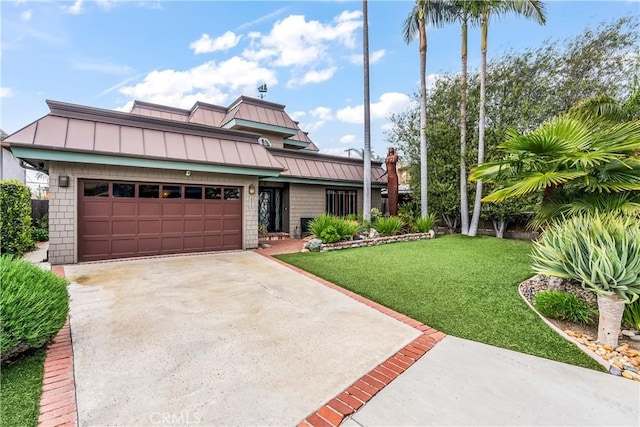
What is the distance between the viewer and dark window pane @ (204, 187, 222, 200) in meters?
9.34

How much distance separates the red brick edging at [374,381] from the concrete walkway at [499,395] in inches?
2.7

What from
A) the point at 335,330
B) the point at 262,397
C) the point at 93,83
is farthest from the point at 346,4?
the point at 262,397

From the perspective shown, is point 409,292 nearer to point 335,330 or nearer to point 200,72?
point 335,330

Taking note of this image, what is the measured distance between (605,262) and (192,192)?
9.62 meters

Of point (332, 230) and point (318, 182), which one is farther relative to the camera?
point (318, 182)

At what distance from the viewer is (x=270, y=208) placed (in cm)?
1393

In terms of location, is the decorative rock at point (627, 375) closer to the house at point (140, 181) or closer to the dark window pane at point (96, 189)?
the house at point (140, 181)

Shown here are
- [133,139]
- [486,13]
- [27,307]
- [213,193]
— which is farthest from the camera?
[486,13]

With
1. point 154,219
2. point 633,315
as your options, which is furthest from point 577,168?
point 154,219

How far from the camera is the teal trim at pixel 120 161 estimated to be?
6375 mm

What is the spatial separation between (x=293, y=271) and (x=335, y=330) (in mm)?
3261

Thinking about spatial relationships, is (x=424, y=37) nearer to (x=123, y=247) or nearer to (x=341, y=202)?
(x=341, y=202)

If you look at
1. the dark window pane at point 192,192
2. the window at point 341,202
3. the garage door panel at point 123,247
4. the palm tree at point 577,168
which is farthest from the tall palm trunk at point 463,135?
the garage door panel at point 123,247

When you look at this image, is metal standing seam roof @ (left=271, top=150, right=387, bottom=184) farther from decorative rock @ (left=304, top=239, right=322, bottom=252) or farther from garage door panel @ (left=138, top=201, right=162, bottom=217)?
garage door panel @ (left=138, top=201, right=162, bottom=217)
